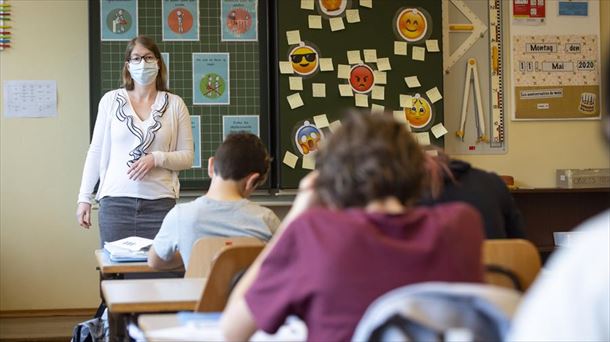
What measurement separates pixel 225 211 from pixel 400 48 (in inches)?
118

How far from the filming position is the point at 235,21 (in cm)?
542

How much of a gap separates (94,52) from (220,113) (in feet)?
2.61

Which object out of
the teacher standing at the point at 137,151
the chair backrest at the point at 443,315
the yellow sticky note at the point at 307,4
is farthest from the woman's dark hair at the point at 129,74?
the chair backrest at the point at 443,315

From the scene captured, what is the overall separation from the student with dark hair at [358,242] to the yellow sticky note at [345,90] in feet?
12.7

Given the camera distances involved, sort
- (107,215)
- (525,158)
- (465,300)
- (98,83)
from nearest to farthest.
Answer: (465,300)
(107,215)
(98,83)
(525,158)

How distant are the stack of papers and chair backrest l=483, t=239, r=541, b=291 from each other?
1.65 metres

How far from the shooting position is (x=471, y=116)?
588 cm

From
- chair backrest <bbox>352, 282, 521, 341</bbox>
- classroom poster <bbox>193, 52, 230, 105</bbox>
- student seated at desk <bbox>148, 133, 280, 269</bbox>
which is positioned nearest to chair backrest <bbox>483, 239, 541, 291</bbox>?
chair backrest <bbox>352, 282, 521, 341</bbox>

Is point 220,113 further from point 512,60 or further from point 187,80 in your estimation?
point 512,60

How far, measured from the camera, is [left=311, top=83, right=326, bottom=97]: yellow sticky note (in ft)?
18.0

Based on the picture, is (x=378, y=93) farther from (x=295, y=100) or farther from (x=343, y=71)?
(x=295, y=100)

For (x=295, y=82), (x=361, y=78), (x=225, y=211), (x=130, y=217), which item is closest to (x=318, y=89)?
(x=295, y=82)

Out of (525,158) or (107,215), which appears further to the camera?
(525,158)

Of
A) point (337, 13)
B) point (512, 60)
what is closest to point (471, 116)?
point (512, 60)
